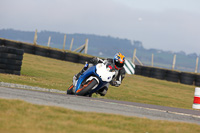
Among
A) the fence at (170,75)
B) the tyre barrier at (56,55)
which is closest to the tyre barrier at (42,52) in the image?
the tyre barrier at (56,55)

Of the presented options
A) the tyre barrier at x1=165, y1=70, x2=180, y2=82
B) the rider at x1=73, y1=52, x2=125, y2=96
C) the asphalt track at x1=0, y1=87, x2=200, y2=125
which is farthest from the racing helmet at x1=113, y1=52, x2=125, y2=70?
the tyre barrier at x1=165, y1=70, x2=180, y2=82

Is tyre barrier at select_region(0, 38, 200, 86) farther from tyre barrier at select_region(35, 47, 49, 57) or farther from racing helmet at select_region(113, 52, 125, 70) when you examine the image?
racing helmet at select_region(113, 52, 125, 70)

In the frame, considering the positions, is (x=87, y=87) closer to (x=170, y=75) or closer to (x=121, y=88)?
(x=121, y=88)

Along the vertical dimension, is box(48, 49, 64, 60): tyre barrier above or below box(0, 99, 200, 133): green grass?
above

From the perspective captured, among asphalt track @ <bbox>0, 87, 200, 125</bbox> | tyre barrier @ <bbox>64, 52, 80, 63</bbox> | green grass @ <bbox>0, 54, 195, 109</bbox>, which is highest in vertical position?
tyre barrier @ <bbox>64, 52, 80, 63</bbox>

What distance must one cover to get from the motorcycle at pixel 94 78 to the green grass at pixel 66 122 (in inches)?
158

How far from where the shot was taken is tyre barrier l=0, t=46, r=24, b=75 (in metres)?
16.7

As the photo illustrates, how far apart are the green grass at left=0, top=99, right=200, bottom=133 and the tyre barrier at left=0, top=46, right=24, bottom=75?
9817 mm

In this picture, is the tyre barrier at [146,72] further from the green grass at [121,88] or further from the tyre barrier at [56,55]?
the tyre barrier at [56,55]

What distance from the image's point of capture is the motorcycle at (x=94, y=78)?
37.7 feet

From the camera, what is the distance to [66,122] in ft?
19.9

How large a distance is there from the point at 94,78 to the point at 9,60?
6.54 metres

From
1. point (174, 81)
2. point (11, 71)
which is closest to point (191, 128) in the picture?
point (11, 71)

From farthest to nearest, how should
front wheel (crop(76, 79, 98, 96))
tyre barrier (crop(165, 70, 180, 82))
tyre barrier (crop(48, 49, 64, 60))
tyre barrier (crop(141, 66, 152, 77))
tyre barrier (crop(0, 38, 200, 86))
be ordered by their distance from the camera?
1. tyre barrier (crop(48, 49, 64, 60))
2. tyre barrier (crop(141, 66, 152, 77))
3. tyre barrier (crop(165, 70, 180, 82))
4. tyre barrier (crop(0, 38, 200, 86))
5. front wheel (crop(76, 79, 98, 96))
